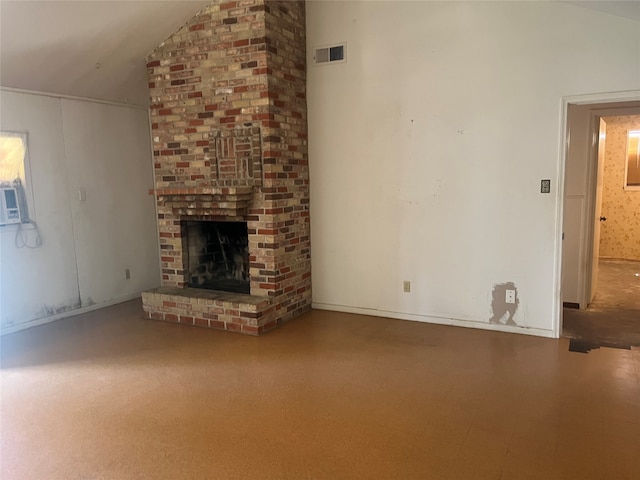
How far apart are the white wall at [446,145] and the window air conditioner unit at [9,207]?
2777 mm

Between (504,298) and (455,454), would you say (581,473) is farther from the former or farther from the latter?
(504,298)

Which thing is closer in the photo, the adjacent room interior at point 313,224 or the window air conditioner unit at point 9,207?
the adjacent room interior at point 313,224

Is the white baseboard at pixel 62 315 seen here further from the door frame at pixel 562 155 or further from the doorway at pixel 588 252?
the doorway at pixel 588 252

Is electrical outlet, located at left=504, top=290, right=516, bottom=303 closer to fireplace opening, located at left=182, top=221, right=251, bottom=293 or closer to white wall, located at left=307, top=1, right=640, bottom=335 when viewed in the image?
white wall, located at left=307, top=1, right=640, bottom=335

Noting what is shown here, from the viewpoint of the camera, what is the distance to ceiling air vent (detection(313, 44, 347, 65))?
4535 mm

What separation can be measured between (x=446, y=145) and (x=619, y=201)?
5.10 metres

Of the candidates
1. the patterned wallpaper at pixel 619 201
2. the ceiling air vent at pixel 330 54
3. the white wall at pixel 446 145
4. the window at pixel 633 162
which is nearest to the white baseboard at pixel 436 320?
the white wall at pixel 446 145

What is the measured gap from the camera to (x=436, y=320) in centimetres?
443

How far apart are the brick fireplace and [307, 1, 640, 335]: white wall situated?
1.03ft

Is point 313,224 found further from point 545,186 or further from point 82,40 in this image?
point 82,40

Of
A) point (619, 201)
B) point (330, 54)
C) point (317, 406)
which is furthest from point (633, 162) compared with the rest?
point (317, 406)

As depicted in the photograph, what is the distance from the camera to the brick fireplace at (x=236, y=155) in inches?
167

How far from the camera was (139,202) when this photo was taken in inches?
222

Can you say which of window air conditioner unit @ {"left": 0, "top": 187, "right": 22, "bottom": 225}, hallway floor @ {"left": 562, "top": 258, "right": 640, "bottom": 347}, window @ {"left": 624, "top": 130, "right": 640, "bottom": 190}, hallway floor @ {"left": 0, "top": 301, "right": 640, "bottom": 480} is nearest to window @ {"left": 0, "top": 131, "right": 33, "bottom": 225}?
window air conditioner unit @ {"left": 0, "top": 187, "right": 22, "bottom": 225}
